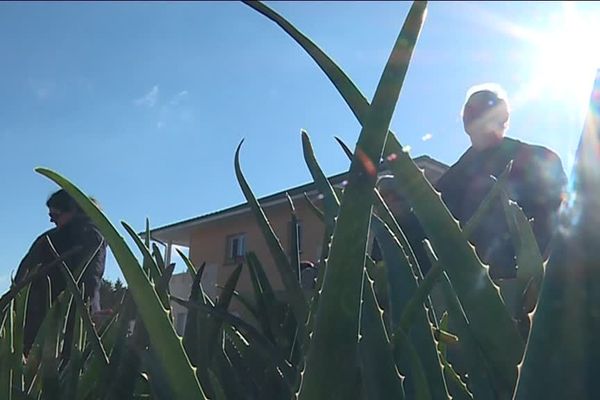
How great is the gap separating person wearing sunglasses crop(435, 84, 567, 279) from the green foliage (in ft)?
3.15

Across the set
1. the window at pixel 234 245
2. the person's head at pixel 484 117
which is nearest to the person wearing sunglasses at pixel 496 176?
the person's head at pixel 484 117

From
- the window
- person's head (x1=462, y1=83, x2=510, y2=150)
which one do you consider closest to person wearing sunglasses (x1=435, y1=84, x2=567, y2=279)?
person's head (x1=462, y1=83, x2=510, y2=150)

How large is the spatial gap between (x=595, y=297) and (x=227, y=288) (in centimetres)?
37

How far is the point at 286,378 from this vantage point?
512mm

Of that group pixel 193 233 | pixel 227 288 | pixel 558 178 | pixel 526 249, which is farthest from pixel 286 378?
pixel 193 233

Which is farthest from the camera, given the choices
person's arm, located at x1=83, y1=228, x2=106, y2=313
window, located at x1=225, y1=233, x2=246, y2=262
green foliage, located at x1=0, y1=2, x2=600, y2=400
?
window, located at x1=225, y1=233, x2=246, y2=262

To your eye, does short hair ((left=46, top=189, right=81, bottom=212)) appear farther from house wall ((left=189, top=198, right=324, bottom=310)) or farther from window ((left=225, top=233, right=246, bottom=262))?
window ((left=225, top=233, right=246, bottom=262))

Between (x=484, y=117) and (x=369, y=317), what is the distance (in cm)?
177

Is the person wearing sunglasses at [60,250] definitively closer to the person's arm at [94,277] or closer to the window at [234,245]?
the person's arm at [94,277]

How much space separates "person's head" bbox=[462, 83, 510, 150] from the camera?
6.69ft

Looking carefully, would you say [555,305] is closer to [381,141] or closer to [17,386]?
[381,141]

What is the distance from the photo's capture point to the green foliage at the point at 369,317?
260mm

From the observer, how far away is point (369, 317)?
39 centimetres

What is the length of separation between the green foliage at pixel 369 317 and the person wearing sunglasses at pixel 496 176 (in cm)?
96
